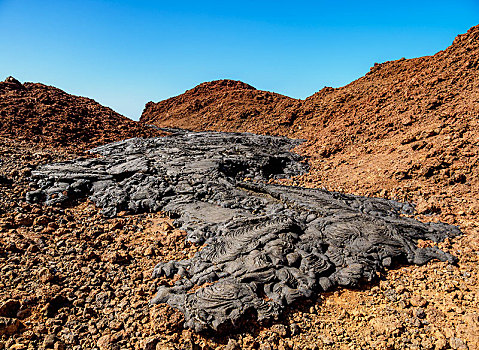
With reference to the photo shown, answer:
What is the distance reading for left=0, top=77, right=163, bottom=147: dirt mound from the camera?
930 centimetres

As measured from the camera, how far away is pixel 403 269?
415 cm

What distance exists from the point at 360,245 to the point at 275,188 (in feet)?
7.88

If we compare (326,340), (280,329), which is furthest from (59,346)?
(326,340)

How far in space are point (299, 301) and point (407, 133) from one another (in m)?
6.55

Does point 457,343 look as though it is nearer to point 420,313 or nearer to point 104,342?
point 420,313

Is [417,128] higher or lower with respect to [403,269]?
higher

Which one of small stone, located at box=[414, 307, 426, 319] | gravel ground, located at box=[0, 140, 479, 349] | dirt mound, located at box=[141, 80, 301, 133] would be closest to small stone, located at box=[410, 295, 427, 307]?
gravel ground, located at box=[0, 140, 479, 349]

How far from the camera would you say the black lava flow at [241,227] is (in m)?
3.59

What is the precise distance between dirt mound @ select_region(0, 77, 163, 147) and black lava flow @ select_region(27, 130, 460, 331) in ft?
9.85

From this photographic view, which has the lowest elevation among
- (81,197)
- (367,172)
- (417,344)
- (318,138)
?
(417,344)

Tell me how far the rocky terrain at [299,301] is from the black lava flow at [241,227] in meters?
0.19

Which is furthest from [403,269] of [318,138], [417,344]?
[318,138]

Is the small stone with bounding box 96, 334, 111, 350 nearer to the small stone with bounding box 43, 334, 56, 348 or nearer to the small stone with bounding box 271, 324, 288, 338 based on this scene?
the small stone with bounding box 43, 334, 56, 348

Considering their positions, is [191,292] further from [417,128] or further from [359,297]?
[417,128]
